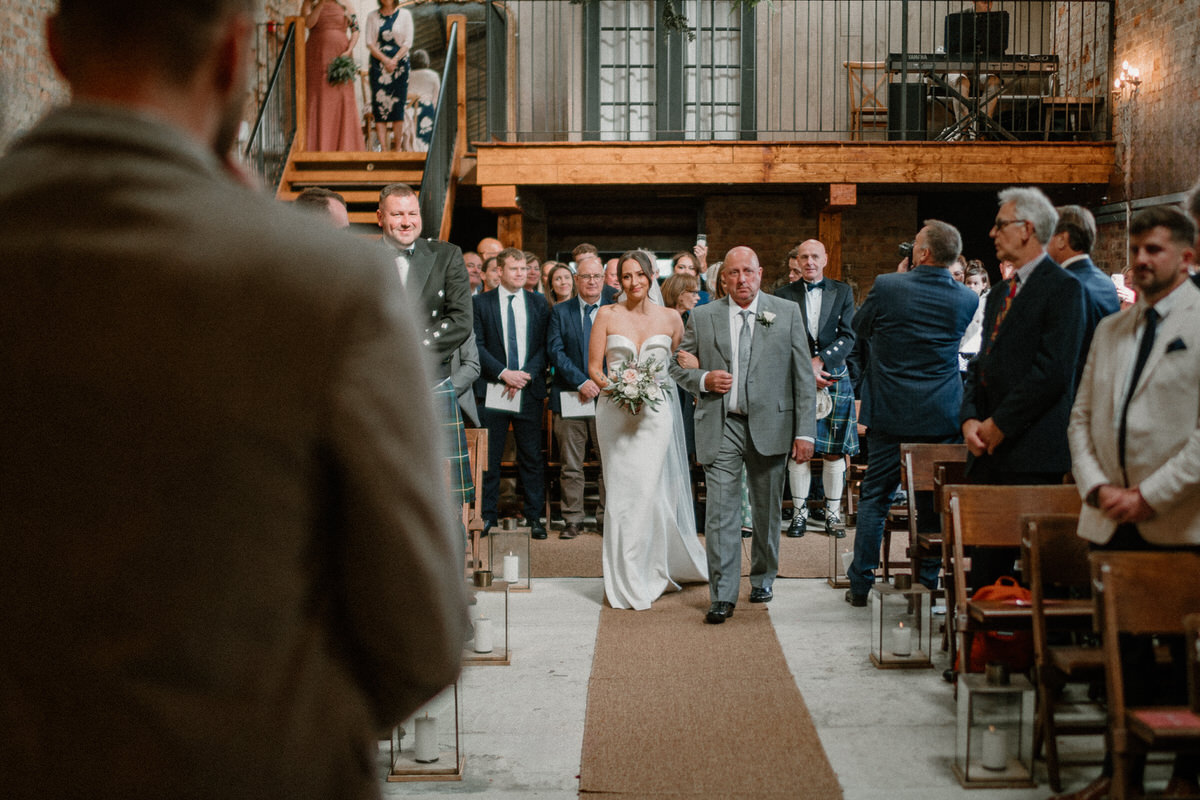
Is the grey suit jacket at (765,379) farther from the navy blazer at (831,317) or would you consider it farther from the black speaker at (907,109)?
the black speaker at (907,109)

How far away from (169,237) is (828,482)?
23.9 ft

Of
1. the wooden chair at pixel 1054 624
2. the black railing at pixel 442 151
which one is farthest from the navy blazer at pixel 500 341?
the wooden chair at pixel 1054 624

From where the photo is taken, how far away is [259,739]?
38.6 inches

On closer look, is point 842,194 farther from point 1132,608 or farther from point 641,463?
point 1132,608

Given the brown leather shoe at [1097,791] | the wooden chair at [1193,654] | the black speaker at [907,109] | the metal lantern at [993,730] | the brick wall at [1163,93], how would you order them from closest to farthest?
the wooden chair at [1193,654] < the brown leather shoe at [1097,791] < the metal lantern at [993,730] < the brick wall at [1163,93] < the black speaker at [907,109]

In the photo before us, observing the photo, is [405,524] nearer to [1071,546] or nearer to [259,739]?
[259,739]

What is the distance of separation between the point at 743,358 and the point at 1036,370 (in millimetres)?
1652

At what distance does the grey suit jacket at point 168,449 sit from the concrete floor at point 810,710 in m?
2.77

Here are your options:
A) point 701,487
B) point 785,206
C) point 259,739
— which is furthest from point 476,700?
point 785,206

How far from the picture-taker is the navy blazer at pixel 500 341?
8.00 m

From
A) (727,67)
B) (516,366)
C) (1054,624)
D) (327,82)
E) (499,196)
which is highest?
(727,67)

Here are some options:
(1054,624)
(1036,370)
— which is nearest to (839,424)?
(1036,370)

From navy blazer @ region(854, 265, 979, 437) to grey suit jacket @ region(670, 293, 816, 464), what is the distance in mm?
464

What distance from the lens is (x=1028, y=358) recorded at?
15.1 ft
